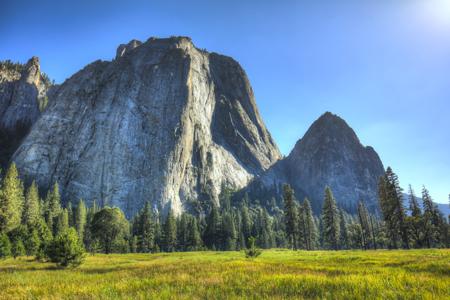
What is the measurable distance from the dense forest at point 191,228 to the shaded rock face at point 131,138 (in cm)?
2696

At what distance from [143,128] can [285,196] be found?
355 feet

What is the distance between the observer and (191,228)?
9219cm

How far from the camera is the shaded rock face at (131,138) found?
447 feet

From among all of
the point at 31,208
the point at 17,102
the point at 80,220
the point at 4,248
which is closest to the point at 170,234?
the point at 80,220

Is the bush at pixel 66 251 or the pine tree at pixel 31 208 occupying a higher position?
the pine tree at pixel 31 208

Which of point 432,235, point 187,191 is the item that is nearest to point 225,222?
point 432,235

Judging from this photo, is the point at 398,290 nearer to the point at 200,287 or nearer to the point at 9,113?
the point at 200,287

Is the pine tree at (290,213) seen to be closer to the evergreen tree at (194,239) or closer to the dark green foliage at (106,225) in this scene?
the evergreen tree at (194,239)

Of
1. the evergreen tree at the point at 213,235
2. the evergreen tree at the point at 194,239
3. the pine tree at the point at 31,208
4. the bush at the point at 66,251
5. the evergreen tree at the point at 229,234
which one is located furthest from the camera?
the evergreen tree at the point at 213,235

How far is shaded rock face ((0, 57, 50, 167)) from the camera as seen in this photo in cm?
16800

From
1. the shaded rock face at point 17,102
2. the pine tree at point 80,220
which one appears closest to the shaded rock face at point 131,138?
the shaded rock face at point 17,102

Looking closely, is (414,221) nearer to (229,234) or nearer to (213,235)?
(229,234)

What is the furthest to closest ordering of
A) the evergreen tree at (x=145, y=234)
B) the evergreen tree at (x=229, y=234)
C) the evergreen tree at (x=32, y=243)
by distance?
the evergreen tree at (x=229, y=234), the evergreen tree at (x=145, y=234), the evergreen tree at (x=32, y=243)

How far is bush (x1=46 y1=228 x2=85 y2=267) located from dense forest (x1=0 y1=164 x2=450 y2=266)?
0.14 metres
